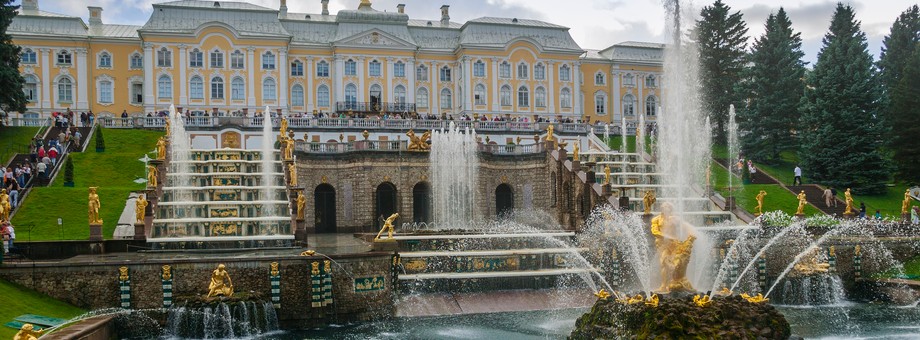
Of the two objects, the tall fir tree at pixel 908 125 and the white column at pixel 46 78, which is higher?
the white column at pixel 46 78

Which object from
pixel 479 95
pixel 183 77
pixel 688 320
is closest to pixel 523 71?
pixel 479 95

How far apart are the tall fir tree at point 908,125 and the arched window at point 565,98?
2736 centimetres

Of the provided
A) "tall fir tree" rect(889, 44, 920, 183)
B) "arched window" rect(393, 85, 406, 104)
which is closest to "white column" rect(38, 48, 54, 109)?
"arched window" rect(393, 85, 406, 104)

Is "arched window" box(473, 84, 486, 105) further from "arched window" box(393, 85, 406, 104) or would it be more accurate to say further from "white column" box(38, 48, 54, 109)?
"white column" box(38, 48, 54, 109)

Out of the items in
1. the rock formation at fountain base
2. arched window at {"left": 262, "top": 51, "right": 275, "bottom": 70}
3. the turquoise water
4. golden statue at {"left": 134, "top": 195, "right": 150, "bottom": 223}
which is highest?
arched window at {"left": 262, "top": 51, "right": 275, "bottom": 70}

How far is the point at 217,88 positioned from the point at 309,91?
7.00 m

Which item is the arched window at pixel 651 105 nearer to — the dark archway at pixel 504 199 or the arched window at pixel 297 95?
the arched window at pixel 297 95

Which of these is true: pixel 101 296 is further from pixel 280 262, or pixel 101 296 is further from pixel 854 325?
pixel 854 325

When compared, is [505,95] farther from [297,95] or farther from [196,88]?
[196,88]

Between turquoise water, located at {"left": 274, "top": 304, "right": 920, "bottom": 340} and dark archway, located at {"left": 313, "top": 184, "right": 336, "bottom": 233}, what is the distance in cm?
1848

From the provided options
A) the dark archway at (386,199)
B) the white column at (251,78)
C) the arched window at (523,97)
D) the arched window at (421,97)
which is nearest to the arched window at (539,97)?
the arched window at (523,97)

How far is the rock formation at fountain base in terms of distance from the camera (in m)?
17.0

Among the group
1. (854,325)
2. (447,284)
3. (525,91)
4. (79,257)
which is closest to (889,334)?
(854,325)

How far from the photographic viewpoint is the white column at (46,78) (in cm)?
6494
